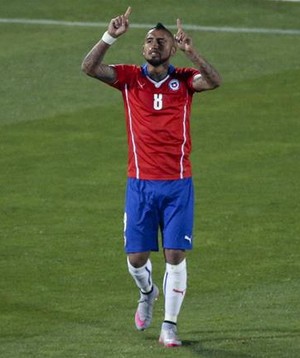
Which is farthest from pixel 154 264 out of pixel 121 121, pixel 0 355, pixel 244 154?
pixel 121 121

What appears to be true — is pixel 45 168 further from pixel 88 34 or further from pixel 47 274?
pixel 88 34

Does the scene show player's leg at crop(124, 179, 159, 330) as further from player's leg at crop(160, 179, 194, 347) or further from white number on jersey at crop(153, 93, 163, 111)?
white number on jersey at crop(153, 93, 163, 111)

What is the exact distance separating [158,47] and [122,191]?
6.49 m

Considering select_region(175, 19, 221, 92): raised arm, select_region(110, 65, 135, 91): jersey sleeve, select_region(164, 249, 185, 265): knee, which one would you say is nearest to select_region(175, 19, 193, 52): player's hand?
select_region(175, 19, 221, 92): raised arm

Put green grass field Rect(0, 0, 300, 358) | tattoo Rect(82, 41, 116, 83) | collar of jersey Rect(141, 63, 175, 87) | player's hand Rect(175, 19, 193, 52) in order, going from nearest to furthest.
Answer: player's hand Rect(175, 19, 193, 52) → tattoo Rect(82, 41, 116, 83) → collar of jersey Rect(141, 63, 175, 87) → green grass field Rect(0, 0, 300, 358)

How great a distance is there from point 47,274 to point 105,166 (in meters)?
4.97

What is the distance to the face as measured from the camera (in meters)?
12.0

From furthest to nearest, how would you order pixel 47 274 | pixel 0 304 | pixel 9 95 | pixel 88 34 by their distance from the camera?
pixel 88 34, pixel 9 95, pixel 47 274, pixel 0 304

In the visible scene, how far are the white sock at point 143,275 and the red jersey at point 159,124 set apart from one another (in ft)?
2.52

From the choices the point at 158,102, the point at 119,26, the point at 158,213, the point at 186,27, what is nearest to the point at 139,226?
the point at 158,213

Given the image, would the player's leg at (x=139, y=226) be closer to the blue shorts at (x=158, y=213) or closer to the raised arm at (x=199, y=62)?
the blue shorts at (x=158, y=213)

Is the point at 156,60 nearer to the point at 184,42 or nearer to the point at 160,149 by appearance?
the point at 184,42

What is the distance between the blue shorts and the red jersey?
0.26 ft

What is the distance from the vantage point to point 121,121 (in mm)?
22109
